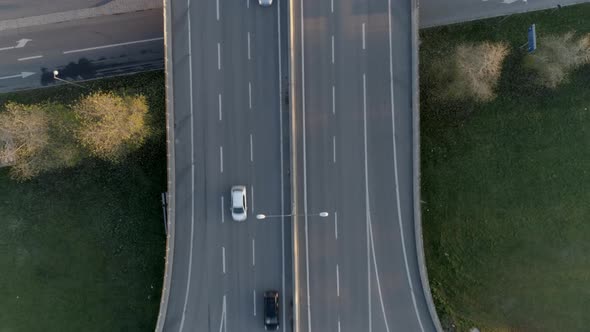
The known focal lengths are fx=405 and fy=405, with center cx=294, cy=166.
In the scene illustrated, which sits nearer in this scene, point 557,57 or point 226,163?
point 226,163

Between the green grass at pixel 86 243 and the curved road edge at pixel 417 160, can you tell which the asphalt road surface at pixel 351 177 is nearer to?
the curved road edge at pixel 417 160

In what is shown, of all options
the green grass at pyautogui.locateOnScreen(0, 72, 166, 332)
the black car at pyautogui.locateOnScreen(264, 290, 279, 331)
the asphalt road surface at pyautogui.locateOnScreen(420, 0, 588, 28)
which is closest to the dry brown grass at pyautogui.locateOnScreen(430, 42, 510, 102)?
the asphalt road surface at pyautogui.locateOnScreen(420, 0, 588, 28)

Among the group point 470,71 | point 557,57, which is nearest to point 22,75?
point 470,71

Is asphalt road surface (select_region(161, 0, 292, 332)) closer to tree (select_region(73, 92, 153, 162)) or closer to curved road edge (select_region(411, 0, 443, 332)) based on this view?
tree (select_region(73, 92, 153, 162))

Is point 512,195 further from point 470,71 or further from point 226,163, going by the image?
point 226,163

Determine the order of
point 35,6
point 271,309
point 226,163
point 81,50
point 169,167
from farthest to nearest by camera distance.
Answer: point 81,50
point 35,6
point 226,163
point 169,167
point 271,309

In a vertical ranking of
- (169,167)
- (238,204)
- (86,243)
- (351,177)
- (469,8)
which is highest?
(469,8)
